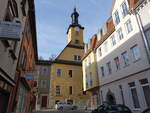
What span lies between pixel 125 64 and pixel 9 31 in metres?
14.6

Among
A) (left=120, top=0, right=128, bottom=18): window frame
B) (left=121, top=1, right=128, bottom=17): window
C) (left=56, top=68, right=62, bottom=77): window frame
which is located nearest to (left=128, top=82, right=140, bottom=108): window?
(left=120, top=0, right=128, bottom=18): window frame

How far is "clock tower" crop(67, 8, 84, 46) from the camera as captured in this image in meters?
43.2

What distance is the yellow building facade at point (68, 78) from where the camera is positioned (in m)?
34.6

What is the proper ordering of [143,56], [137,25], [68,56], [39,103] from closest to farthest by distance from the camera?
[143,56] → [137,25] → [39,103] → [68,56]

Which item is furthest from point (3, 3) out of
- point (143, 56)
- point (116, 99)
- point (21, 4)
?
point (116, 99)

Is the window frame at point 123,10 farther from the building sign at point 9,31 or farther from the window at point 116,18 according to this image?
the building sign at point 9,31

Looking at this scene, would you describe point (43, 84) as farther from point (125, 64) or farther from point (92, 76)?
point (125, 64)

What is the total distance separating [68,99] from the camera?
34.7m

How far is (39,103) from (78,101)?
977 cm

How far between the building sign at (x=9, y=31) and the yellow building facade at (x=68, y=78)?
3133cm

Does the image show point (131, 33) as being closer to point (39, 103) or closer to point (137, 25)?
point (137, 25)

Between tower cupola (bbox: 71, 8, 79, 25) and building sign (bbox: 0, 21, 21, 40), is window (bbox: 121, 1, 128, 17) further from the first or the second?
tower cupola (bbox: 71, 8, 79, 25)

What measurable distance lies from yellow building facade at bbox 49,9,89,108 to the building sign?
1233 inches

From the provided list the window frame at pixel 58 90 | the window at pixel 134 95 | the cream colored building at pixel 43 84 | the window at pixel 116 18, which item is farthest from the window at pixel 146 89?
the cream colored building at pixel 43 84
